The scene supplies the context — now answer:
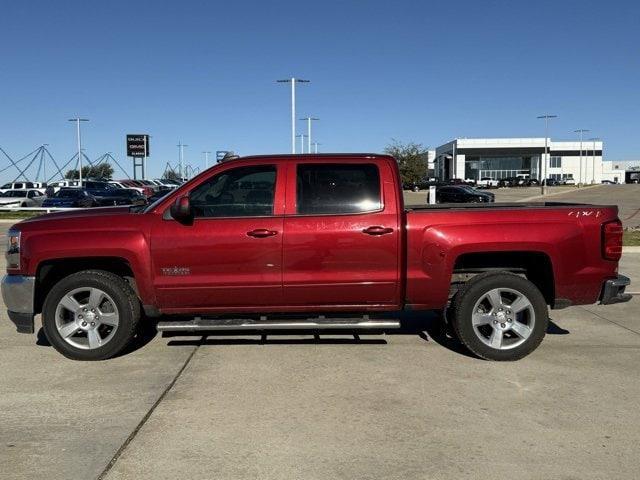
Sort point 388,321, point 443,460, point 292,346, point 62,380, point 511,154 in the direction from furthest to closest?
point 511,154
point 292,346
point 388,321
point 62,380
point 443,460

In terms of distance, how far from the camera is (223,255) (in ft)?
17.4

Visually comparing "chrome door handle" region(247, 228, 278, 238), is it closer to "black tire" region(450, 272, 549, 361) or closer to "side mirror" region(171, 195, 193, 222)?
"side mirror" region(171, 195, 193, 222)

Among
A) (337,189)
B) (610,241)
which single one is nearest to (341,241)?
(337,189)

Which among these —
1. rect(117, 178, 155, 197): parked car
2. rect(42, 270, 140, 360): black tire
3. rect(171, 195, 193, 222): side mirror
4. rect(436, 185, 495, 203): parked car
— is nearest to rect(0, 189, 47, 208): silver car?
rect(117, 178, 155, 197): parked car

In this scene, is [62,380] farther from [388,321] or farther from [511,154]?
[511,154]

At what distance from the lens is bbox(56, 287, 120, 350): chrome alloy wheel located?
5426 mm

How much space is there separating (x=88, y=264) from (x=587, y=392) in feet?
14.6

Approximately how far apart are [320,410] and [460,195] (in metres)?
37.3

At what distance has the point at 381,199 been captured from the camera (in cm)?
542

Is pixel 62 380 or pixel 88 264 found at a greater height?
pixel 88 264

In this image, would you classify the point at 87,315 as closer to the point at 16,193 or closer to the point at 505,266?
the point at 505,266

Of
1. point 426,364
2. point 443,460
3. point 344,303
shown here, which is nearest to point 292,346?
point 344,303

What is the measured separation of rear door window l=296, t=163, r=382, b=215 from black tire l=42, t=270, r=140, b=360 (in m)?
1.75

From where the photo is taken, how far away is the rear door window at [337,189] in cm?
542
